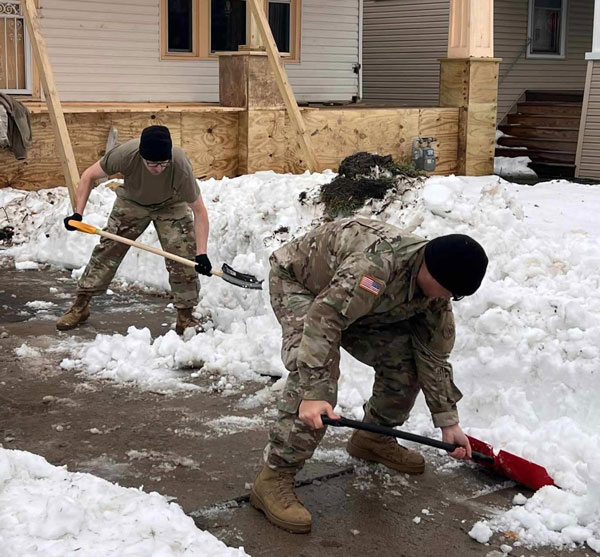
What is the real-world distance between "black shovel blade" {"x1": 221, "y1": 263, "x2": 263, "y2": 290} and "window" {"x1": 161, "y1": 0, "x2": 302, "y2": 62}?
833cm

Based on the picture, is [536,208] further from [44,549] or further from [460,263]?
[44,549]

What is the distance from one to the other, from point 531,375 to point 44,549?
9.77 feet

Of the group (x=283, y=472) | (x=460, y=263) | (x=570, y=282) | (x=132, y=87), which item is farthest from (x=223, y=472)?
(x=132, y=87)

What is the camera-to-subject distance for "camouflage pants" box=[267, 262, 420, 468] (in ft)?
13.6

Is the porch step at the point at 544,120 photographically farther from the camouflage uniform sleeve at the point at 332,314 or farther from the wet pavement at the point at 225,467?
the camouflage uniform sleeve at the point at 332,314

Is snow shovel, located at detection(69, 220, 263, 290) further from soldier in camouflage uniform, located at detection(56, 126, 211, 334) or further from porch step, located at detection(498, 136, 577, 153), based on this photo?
porch step, located at detection(498, 136, 577, 153)

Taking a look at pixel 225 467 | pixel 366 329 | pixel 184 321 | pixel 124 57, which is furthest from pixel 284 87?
pixel 366 329

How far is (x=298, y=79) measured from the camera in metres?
16.1

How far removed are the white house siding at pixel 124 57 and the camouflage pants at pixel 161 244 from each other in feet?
22.9

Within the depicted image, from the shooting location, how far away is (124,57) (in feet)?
46.7

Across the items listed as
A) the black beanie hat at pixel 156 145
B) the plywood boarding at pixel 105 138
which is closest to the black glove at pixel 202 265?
the black beanie hat at pixel 156 145

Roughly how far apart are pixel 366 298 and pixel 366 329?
72cm

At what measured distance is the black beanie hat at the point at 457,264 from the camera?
3.59 m

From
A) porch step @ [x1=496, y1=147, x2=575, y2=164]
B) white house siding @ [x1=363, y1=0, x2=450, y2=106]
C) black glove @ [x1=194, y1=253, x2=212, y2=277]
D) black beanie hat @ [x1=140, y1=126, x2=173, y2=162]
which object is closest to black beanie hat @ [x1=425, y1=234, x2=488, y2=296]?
black beanie hat @ [x1=140, y1=126, x2=173, y2=162]
